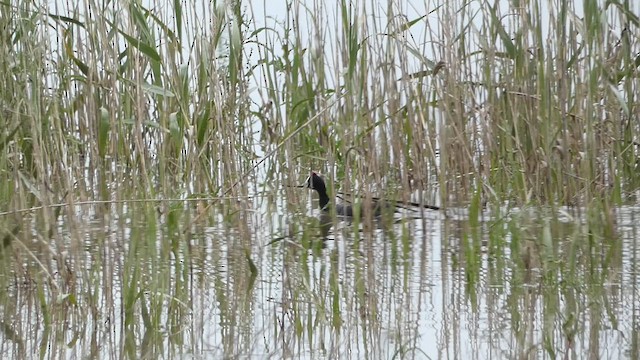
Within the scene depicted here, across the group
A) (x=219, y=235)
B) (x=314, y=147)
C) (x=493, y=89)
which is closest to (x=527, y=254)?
(x=219, y=235)

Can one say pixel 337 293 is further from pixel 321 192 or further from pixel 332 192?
pixel 321 192

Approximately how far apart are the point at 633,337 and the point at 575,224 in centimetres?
117

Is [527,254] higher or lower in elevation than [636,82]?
lower

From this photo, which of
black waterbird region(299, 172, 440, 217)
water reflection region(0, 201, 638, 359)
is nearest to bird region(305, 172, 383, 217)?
black waterbird region(299, 172, 440, 217)

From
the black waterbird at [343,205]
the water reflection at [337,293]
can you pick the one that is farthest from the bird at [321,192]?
the water reflection at [337,293]

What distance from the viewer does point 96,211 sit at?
4.29m

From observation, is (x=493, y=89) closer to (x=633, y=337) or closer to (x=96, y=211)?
(x=96, y=211)

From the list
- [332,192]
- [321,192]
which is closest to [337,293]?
[332,192]

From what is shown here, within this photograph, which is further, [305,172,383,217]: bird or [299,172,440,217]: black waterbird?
[305,172,383,217]: bird

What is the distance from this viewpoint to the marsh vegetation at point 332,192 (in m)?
2.76

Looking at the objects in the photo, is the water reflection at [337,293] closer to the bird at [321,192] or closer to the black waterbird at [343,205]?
the black waterbird at [343,205]

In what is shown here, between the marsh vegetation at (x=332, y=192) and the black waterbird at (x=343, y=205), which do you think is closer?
the marsh vegetation at (x=332, y=192)

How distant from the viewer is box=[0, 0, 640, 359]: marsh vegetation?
2760 millimetres

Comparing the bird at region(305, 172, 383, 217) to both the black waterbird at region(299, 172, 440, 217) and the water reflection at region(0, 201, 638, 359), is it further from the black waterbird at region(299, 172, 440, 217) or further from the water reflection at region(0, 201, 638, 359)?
the water reflection at region(0, 201, 638, 359)
